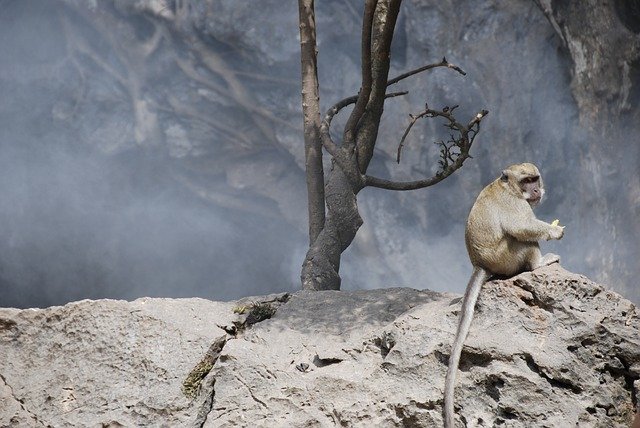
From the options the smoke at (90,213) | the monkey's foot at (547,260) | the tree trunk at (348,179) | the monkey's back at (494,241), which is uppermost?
the smoke at (90,213)

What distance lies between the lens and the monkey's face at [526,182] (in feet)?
15.1

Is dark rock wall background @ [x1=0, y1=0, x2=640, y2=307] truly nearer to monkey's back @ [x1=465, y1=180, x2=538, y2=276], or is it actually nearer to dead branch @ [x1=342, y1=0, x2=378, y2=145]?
dead branch @ [x1=342, y1=0, x2=378, y2=145]

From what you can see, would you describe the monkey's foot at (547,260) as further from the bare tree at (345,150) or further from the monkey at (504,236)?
the bare tree at (345,150)

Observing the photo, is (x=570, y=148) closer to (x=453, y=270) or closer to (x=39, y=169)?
(x=453, y=270)

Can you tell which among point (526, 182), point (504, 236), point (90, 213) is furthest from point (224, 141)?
point (504, 236)

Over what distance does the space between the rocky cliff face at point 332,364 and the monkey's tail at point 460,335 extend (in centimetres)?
8

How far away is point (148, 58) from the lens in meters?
13.0

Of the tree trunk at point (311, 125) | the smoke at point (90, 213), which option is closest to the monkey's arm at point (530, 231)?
the tree trunk at point (311, 125)

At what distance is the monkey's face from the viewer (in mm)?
4590

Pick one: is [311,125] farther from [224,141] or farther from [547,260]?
[224,141]

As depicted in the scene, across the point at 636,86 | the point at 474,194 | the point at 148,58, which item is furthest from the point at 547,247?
the point at 148,58

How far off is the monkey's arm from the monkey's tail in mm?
303

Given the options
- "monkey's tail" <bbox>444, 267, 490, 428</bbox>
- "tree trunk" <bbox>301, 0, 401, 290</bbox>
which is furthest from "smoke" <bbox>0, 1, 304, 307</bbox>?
"monkey's tail" <bbox>444, 267, 490, 428</bbox>

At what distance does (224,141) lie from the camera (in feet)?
43.7
